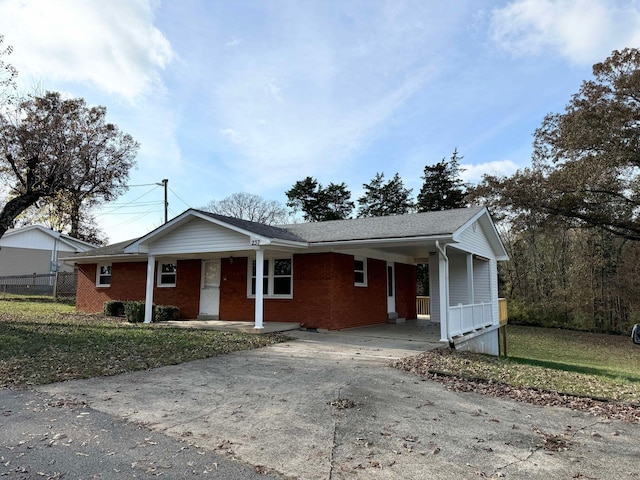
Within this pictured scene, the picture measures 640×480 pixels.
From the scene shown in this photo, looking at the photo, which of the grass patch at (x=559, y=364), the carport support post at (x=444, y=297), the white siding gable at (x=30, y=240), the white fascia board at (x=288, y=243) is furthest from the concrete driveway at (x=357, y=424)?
the white siding gable at (x=30, y=240)

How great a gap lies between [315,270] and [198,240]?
3.84 metres

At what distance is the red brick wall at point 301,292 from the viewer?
12.7 m

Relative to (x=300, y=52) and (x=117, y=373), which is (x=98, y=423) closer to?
(x=117, y=373)

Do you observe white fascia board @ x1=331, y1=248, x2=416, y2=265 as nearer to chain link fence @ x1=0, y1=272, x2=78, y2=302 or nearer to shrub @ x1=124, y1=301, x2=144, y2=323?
shrub @ x1=124, y1=301, x2=144, y2=323

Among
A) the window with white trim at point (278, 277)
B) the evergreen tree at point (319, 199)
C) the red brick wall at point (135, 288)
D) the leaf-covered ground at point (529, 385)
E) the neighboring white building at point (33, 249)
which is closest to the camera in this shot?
the leaf-covered ground at point (529, 385)

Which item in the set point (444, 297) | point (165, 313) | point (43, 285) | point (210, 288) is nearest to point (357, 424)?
point (444, 297)

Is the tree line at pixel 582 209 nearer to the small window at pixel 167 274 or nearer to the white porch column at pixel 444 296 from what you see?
the white porch column at pixel 444 296

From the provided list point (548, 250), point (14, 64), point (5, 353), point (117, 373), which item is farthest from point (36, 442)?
point (548, 250)

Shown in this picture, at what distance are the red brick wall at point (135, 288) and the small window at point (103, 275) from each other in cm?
21

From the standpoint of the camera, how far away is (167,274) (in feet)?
53.2

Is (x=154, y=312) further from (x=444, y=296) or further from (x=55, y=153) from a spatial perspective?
(x=444, y=296)

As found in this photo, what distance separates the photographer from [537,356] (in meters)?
16.4

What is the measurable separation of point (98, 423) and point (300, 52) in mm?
9701

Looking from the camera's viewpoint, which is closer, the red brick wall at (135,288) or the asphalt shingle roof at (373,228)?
the asphalt shingle roof at (373,228)
